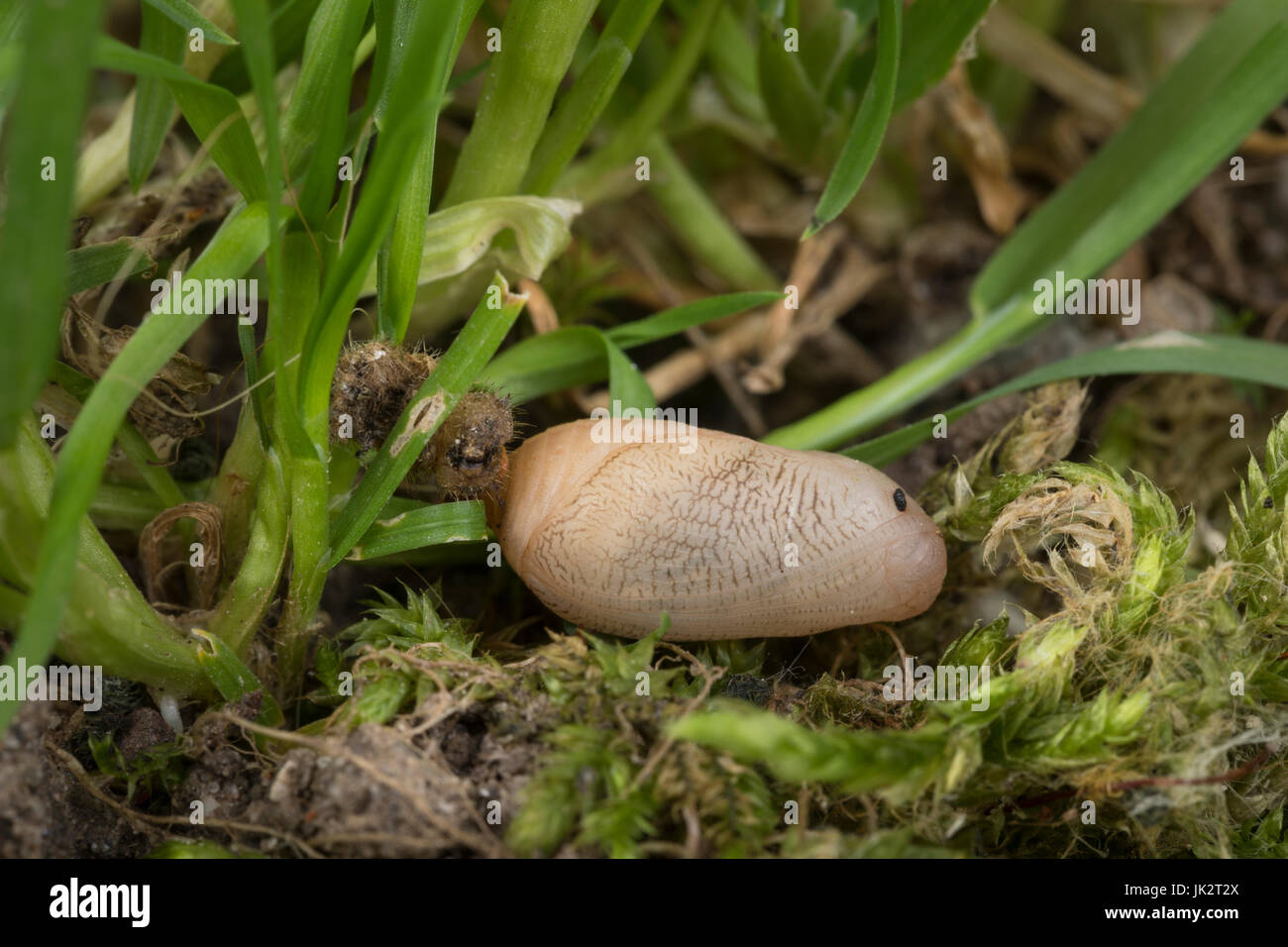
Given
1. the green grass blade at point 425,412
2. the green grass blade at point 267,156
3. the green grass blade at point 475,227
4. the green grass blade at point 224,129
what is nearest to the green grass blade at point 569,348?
the green grass blade at point 475,227

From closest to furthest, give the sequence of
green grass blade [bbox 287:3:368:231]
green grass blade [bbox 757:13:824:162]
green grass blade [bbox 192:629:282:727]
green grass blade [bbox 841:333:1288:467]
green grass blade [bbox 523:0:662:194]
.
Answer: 1. green grass blade [bbox 287:3:368:231]
2. green grass blade [bbox 192:629:282:727]
3. green grass blade [bbox 523:0:662:194]
4. green grass blade [bbox 841:333:1288:467]
5. green grass blade [bbox 757:13:824:162]

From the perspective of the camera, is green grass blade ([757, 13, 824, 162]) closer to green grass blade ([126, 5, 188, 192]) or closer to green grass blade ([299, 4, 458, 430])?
green grass blade ([299, 4, 458, 430])

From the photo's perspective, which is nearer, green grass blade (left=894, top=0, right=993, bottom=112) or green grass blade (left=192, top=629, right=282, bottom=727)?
green grass blade (left=192, top=629, right=282, bottom=727)

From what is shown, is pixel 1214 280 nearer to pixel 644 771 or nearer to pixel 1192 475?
pixel 1192 475

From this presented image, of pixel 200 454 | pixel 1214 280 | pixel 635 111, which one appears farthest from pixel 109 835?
pixel 1214 280

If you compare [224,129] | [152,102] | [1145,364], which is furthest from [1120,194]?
[152,102]

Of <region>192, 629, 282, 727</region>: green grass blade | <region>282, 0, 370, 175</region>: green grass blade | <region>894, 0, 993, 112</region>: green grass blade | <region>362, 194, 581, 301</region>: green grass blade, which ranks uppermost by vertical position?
<region>894, 0, 993, 112</region>: green grass blade

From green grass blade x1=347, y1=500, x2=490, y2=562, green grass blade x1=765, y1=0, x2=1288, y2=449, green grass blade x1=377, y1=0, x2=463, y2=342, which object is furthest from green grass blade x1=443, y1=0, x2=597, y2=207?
green grass blade x1=765, y1=0, x2=1288, y2=449
